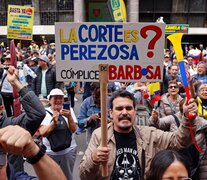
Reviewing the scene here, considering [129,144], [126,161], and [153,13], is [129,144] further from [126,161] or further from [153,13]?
[153,13]

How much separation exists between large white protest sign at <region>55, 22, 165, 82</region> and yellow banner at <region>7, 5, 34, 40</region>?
6.68 meters

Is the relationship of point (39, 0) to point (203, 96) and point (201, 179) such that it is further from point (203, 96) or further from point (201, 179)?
point (201, 179)

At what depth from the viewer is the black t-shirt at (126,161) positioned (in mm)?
2525

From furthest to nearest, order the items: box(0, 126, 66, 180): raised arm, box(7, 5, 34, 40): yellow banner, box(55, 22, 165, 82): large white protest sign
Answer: box(7, 5, 34, 40): yellow banner → box(55, 22, 165, 82): large white protest sign → box(0, 126, 66, 180): raised arm

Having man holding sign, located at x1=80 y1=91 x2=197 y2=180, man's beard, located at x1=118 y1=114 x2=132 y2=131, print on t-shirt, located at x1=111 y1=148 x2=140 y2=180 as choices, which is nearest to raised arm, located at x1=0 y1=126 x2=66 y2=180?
man holding sign, located at x1=80 y1=91 x2=197 y2=180

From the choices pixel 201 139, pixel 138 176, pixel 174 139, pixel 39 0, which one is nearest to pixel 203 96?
pixel 201 139

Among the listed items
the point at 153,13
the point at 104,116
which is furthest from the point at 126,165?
the point at 153,13

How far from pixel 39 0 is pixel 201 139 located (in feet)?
84.9

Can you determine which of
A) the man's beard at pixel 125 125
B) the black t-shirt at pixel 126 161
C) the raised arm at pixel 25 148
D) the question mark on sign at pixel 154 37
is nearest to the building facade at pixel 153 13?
the question mark on sign at pixel 154 37

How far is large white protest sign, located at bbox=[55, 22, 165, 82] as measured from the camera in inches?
118

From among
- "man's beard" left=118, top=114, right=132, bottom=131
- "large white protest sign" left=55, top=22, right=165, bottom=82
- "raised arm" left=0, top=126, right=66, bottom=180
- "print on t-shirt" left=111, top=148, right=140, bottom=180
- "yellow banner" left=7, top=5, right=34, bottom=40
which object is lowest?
"print on t-shirt" left=111, top=148, right=140, bottom=180

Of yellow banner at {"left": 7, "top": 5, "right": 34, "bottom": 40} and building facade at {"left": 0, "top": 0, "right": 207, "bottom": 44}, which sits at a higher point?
building facade at {"left": 0, "top": 0, "right": 207, "bottom": 44}

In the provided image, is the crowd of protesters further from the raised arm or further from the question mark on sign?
the raised arm

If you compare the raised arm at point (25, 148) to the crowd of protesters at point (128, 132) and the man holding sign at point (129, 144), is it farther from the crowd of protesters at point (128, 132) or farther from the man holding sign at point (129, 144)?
the man holding sign at point (129, 144)
